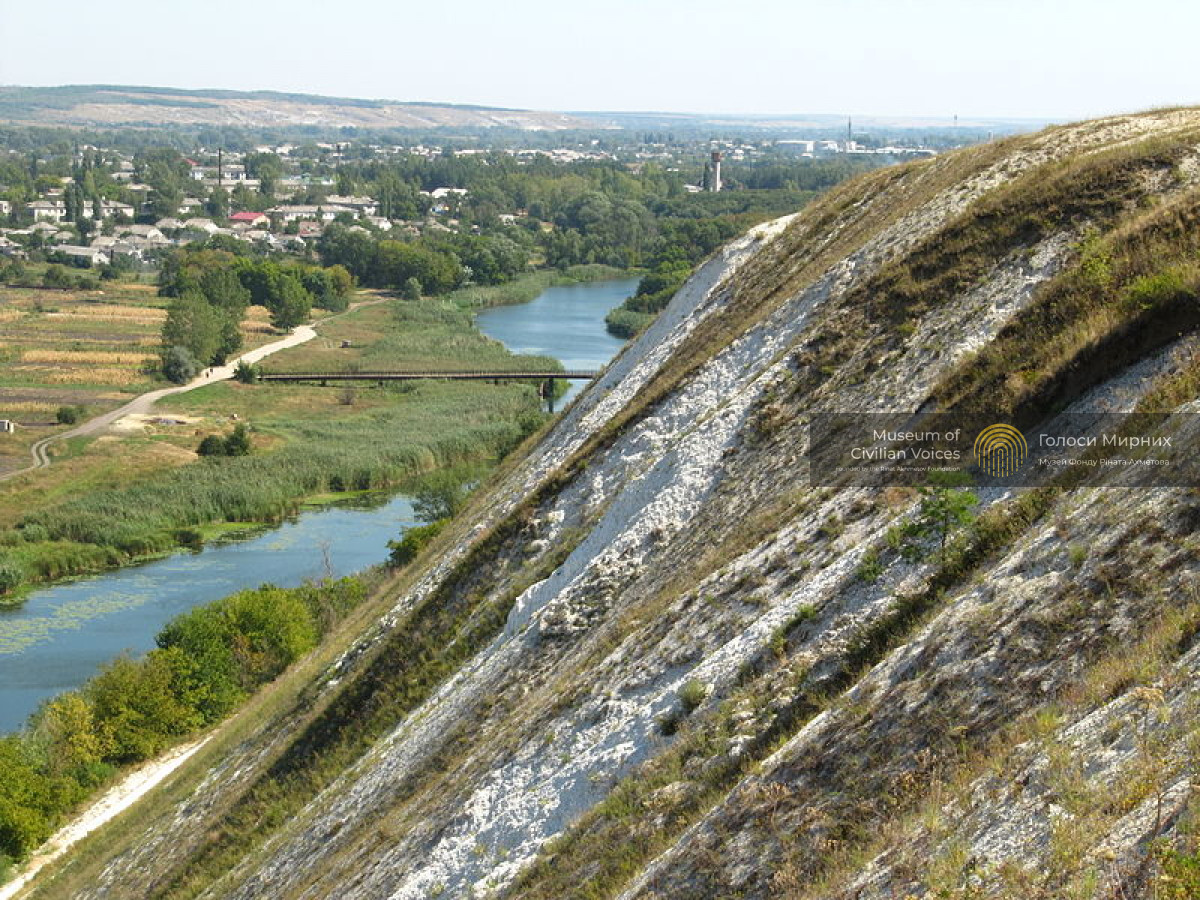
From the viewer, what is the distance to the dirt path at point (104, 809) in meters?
24.8

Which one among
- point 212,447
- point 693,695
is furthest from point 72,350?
point 693,695

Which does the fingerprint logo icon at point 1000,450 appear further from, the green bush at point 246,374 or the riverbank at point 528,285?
the riverbank at point 528,285

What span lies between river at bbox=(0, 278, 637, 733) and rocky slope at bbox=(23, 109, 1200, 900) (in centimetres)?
1419

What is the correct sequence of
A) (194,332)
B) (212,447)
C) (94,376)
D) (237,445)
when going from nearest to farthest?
(212,447) → (237,445) → (94,376) → (194,332)

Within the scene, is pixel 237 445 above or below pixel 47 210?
below

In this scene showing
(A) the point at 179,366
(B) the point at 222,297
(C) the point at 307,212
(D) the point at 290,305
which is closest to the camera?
(A) the point at 179,366

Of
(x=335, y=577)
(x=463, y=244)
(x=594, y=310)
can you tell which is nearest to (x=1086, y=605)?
(x=335, y=577)

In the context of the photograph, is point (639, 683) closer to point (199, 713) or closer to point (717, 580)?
point (717, 580)

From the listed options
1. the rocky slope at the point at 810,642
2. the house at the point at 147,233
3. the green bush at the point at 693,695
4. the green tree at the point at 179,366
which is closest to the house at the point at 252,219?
the house at the point at 147,233

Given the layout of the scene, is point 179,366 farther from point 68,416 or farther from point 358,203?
point 358,203

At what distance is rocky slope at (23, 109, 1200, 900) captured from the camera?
7.82 m

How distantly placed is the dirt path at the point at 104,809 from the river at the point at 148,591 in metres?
4.87

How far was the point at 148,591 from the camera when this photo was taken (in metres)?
43.2

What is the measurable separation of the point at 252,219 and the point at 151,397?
10292cm
